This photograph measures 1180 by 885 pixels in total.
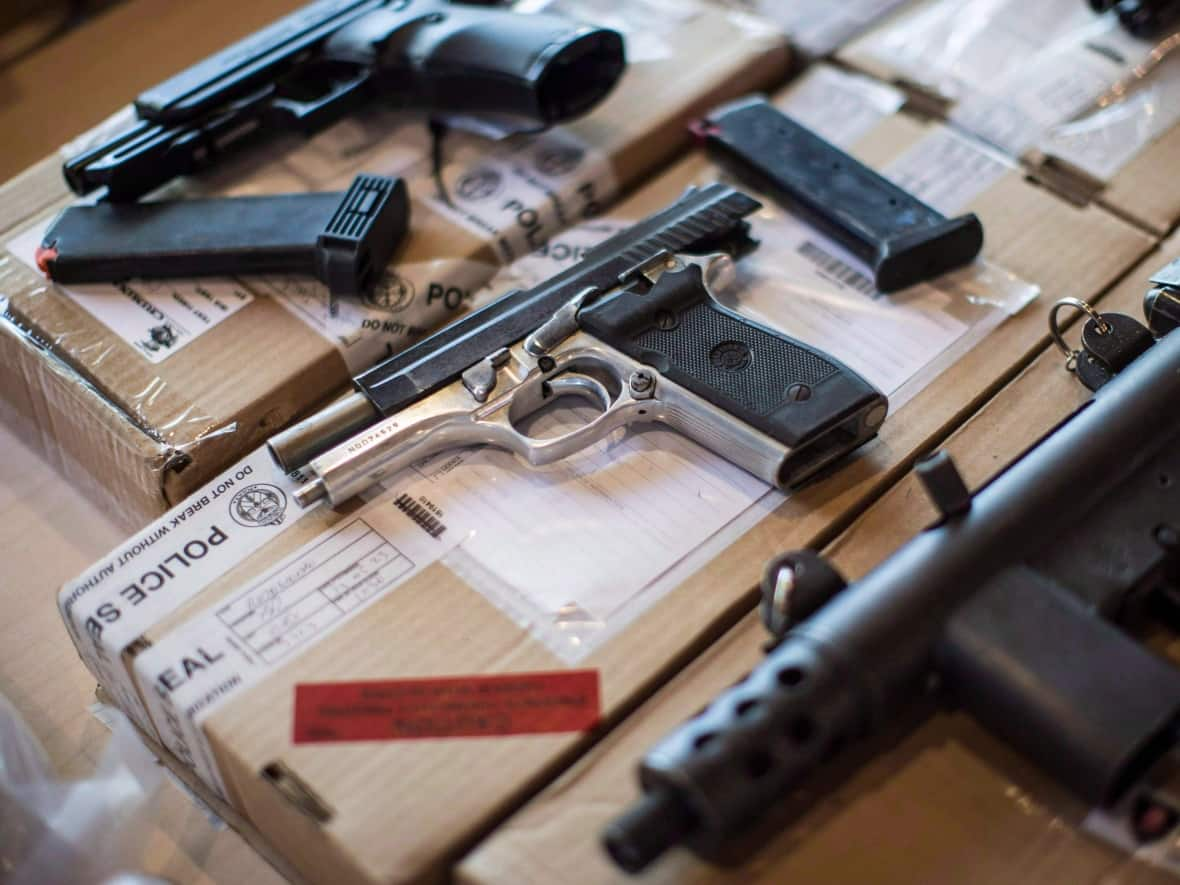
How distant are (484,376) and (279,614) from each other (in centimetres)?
29

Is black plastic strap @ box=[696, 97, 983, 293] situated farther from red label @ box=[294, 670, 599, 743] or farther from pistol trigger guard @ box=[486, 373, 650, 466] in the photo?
red label @ box=[294, 670, 599, 743]

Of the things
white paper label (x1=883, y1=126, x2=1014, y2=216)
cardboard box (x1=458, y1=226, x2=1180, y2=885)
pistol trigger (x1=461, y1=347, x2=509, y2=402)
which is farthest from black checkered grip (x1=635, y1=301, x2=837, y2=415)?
white paper label (x1=883, y1=126, x2=1014, y2=216)

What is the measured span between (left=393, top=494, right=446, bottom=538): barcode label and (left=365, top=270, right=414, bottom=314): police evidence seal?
266 mm

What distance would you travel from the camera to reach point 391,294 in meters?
1.29

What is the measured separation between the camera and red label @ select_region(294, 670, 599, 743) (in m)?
0.94

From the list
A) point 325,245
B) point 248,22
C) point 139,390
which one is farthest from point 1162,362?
point 248,22

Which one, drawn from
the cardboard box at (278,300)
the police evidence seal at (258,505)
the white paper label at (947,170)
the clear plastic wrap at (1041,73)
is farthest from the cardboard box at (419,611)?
the clear plastic wrap at (1041,73)

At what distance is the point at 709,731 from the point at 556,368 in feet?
1.44

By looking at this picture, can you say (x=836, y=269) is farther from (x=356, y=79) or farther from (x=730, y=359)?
(x=356, y=79)

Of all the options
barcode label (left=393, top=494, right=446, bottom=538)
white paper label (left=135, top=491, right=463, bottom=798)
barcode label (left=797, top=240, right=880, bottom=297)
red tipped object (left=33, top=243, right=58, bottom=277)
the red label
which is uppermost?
red tipped object (left=33, top=243, right=58, bottom=277)

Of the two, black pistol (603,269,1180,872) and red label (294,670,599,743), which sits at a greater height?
black pistol (603,269,1180,872)

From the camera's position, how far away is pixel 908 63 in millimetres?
1498

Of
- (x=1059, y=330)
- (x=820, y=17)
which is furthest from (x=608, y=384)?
(x=820, y=17)

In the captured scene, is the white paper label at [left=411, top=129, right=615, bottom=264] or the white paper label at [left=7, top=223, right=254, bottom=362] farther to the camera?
the white paper label at [left=411, top=129, right=615, bottom=264]
